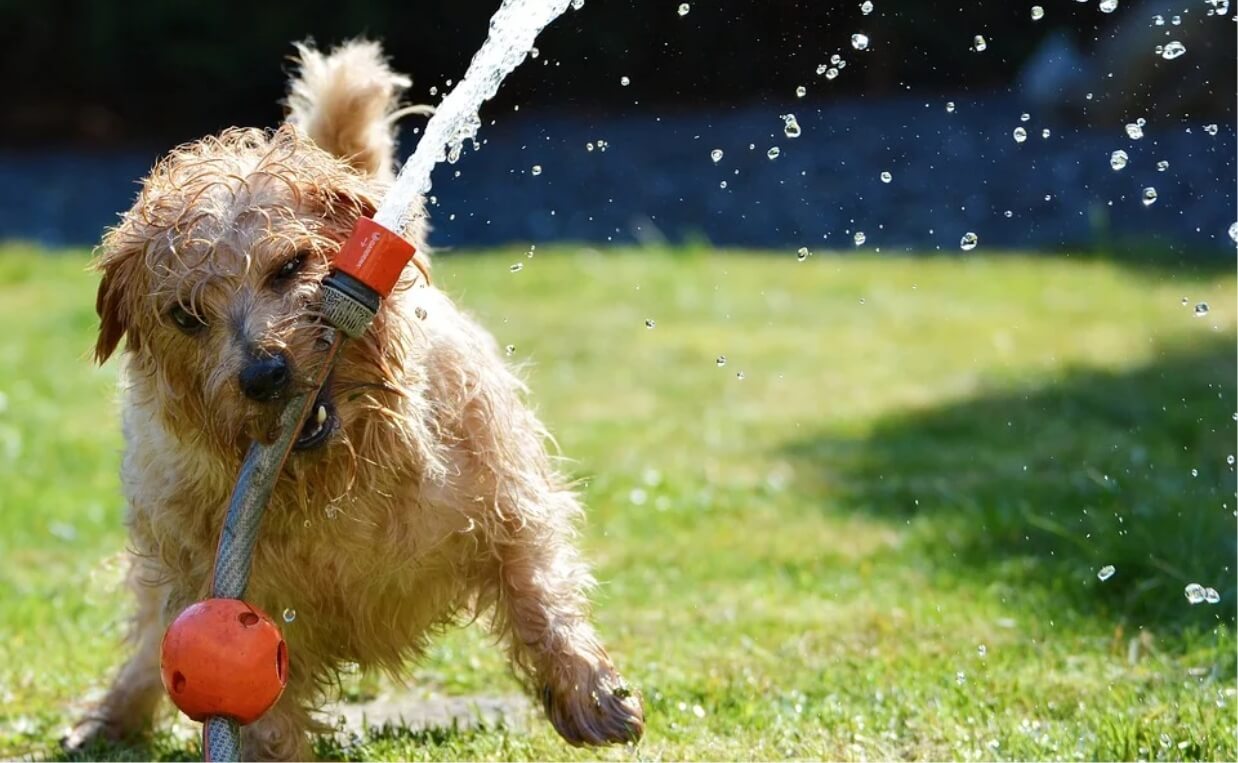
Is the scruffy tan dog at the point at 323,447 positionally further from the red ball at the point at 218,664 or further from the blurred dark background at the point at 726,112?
the blurred dark background at the point at 726,112

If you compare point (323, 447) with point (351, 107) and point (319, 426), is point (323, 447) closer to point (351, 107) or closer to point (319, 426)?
point (319, 426)

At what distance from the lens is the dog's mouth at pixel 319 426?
3.63m

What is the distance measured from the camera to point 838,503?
6867mm

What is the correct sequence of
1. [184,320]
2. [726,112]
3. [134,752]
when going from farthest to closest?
[726,112]
[134,752]
[184,320]

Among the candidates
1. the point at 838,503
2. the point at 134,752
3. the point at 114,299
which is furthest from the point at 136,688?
the point at 838,503

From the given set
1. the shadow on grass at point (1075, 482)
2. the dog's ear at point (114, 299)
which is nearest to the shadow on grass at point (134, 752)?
the dog's ear at point (114, 299)

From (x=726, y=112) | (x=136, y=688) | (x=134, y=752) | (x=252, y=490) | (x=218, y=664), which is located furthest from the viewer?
(x=726, y=112)

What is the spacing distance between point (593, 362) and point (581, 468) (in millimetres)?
2350

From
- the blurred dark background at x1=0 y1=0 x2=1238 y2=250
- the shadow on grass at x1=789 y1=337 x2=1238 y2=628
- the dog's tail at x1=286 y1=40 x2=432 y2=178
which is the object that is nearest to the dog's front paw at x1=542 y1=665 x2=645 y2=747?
the dog's tail at x1=286 y1=40 x2=432 y2=178

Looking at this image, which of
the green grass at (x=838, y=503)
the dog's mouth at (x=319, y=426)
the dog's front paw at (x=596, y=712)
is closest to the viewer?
the dog's mouth at (x=319, y=426)

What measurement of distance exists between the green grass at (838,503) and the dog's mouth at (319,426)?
0.89 meters

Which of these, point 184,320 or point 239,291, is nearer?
point 239,291

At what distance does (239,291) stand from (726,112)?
41.8 ft

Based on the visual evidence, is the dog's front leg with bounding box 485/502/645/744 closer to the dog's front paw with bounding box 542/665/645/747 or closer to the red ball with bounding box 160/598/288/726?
the dog's front paw with bounding box 542/665/645/747
